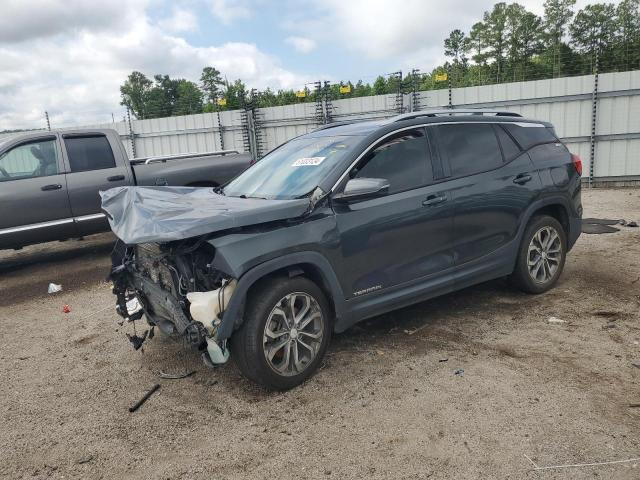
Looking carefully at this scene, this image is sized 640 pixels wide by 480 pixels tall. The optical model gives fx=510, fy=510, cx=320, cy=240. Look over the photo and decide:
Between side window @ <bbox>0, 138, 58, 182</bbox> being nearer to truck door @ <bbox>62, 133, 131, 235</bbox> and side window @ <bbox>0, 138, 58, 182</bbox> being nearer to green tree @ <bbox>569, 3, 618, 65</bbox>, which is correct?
truck door @ <bbox>62, 133, 131, 235</bbox>

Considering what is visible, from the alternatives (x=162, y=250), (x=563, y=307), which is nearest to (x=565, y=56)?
(x=563, y=307)

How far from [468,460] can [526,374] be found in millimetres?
1111

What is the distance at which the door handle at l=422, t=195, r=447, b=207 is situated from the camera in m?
4.16

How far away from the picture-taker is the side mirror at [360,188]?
3.68m

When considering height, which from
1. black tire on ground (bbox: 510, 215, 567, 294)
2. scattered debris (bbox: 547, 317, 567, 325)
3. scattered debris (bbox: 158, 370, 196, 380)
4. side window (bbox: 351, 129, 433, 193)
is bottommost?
scattered debris (bbox: 547, 317, 567, 325)

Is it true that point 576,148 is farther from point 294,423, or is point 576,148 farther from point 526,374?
point 294,423

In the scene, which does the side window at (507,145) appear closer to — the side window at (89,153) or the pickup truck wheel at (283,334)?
the pickup truck wheel at (283,334)

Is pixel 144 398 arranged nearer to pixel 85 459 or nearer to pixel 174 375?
pixel 174 375

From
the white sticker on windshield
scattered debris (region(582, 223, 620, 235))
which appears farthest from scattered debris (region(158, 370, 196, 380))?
scattered debris (region(582, 223, 620, 235))

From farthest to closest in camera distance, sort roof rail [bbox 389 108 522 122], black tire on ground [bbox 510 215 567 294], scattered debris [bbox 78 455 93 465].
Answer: black tire on ground [bbox 510 215 567 294], roof rail [bbox 389 108 522 122], scattered debris [bbox 78 455 93 465]

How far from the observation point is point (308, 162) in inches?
165

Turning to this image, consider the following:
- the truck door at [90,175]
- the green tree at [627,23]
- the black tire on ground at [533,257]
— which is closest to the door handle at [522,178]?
the black tire on ground at [533,257]

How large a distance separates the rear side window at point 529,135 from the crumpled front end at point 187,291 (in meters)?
3.26

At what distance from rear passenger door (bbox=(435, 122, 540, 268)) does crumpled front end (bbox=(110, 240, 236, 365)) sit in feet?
6.98
